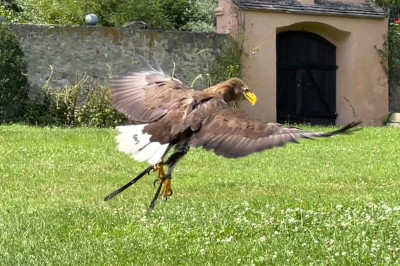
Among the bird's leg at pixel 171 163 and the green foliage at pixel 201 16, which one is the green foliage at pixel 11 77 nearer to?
the green foliage at pixel 201 16

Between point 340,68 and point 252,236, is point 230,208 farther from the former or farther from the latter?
point 340,68

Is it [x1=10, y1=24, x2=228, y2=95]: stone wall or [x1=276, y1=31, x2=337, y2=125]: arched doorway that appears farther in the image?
[x1=276, y1=31, x2=337, y2=125]: arched doorway

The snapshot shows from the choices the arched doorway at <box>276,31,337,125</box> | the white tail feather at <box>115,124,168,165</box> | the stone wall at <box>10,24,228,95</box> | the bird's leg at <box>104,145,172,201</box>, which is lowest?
the arched doorway at <box>276,31,337,125</box>

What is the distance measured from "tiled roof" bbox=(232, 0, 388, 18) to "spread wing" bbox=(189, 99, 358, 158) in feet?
45.5

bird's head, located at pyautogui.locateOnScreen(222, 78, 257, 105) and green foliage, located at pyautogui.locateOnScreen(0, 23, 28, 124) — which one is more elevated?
bird's head, located at pyautogui.locateOnScreen(222, 78, 257, 105)

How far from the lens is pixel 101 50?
60.9 feet

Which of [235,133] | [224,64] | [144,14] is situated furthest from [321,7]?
[235,133]

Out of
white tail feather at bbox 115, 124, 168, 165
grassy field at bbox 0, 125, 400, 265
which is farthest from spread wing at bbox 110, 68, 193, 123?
grassy field at bbox 0, 125, 400, 265

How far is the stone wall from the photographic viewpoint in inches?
711

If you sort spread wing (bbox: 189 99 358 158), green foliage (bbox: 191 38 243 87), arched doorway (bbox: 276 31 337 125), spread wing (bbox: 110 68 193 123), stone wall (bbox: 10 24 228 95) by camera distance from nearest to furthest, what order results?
spread wing (bbox: 189 99 358 158) < spread wing (bbox: 110 68 193 123) < stone wall (bbox: 10 24 228 95) < green foliage (bbox: 191 38 243 87) < arched doorway (bbox: 276 31 337 125)

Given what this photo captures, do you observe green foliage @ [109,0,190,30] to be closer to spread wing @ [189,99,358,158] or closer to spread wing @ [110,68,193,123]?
spread wing @ [110,68,193,123]

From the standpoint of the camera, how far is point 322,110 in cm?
2119

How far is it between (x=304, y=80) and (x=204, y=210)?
14.1 metres

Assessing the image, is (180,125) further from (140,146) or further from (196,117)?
(140,146)
